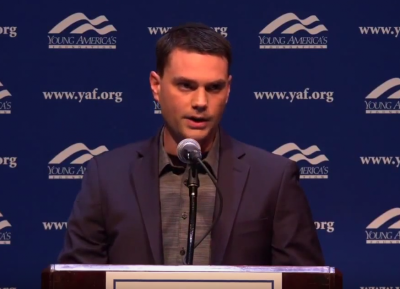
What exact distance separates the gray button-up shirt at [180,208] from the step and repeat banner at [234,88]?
1241 mm

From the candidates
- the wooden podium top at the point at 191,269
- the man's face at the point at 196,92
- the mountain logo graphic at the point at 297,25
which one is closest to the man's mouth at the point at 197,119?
the man's face at the point at 196,92

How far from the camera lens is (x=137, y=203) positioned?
2713 millimetres

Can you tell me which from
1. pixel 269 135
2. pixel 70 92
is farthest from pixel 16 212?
pixel 269 135

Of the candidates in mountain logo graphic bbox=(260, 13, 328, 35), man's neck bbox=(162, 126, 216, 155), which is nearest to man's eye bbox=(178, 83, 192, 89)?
man's neck bbox=(162, 126, 216, 155)

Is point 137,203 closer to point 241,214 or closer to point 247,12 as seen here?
point 241,214

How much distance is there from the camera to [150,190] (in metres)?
2.74

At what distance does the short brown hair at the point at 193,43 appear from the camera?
8.80ft

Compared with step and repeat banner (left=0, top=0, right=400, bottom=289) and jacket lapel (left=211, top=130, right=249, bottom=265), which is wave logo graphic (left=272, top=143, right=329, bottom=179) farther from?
jacket lapel (left=211, top=130, right=249, bottom=265)

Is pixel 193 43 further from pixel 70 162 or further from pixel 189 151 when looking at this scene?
pixel 70 162

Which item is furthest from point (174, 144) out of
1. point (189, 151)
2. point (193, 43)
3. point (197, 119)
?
point (189, 151)

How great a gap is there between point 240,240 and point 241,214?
9 centimetres

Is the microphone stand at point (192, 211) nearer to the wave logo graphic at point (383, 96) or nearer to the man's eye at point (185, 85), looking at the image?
the man's eye at point (185, 85)

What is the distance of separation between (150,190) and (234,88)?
1407 mm

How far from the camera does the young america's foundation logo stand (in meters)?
4.04
